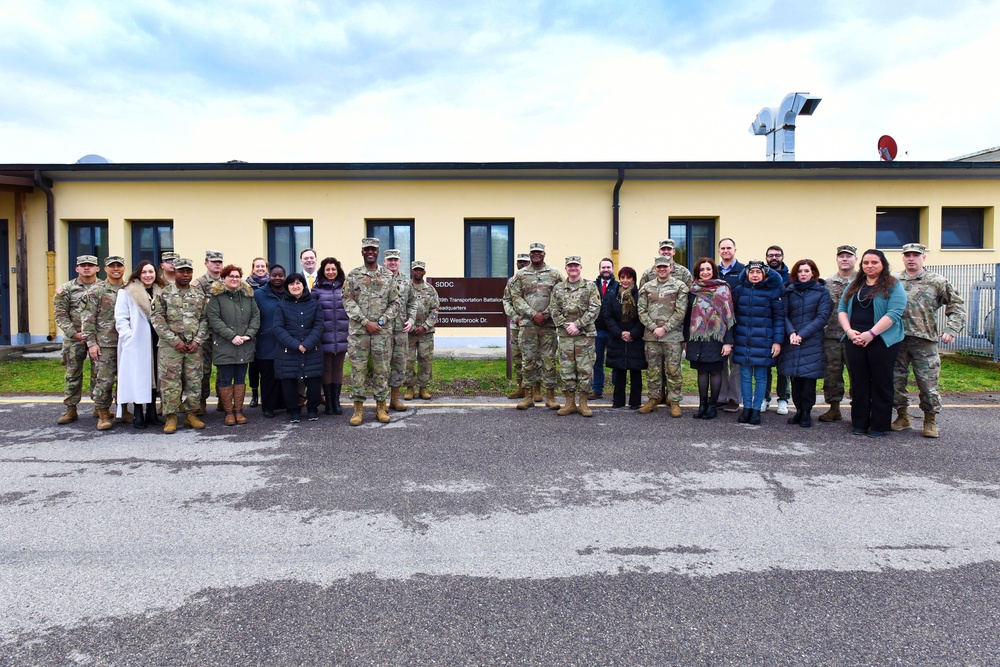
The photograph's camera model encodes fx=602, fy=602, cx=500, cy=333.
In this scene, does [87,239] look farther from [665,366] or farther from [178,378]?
[665,366]

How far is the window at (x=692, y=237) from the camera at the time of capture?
14.2m

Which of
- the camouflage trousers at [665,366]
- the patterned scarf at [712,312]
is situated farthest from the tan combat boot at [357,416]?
the patterned scarf at [712,312]

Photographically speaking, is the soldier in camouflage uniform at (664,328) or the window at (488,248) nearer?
the soldier in camouflage uniform at (664,328)

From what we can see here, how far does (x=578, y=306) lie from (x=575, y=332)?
335mm

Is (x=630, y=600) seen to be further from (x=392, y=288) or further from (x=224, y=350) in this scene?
(x=224, y=350)

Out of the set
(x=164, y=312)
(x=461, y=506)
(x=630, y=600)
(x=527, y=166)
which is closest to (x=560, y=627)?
(x=630, y=600)

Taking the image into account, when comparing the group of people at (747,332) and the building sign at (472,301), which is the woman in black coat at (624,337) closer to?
the group of people at (747,332)

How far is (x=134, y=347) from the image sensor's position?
264 inches

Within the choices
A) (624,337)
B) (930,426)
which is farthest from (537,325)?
(930,426)

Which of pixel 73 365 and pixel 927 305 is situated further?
pixel 73 365

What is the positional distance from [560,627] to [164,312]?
580 centimetres

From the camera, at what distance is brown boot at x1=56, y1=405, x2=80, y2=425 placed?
6.89m

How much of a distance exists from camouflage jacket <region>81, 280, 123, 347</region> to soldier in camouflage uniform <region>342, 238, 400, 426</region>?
2585 mm

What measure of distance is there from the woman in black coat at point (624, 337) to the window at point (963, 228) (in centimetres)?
1090
